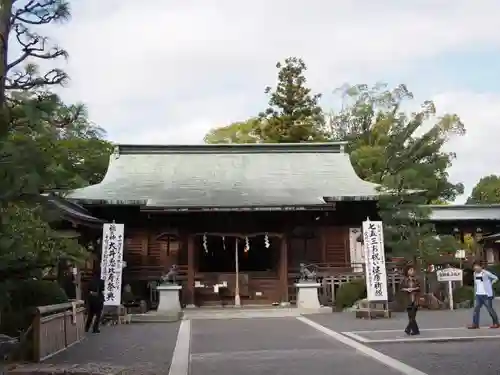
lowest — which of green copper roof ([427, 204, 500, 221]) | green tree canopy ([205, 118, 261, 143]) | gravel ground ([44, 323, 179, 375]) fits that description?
gravel ground ([44, 323, 179, 375])

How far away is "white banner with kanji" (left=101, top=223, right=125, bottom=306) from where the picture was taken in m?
18.6

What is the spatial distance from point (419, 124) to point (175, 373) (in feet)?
117

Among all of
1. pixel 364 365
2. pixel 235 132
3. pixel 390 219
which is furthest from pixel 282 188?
pixel 235 132

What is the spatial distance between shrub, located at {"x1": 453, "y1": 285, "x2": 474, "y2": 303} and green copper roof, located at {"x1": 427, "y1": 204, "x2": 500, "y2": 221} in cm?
921

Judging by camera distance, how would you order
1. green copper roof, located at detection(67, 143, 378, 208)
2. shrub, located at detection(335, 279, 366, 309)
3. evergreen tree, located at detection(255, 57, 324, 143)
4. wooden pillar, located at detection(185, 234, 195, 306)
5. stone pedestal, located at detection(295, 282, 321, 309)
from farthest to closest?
1. evergreen tree, located at detection(255, 57, 324, 143)
2. green copper roof, located at detection(67, 143, 378, 208)
3. wooden pillar, located at detection(185, 234, 195, 306)
4. stone pedestal, located at detection(295, 282, 321, 309)
5. shrub, located at detection(335, 279, 366, 309)

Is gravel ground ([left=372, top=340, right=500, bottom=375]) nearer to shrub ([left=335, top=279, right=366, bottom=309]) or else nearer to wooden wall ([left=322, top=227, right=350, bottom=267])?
shrub ([left=335, top=279, right=366, bottom=309])

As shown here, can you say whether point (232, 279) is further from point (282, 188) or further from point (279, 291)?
point (282, 188)

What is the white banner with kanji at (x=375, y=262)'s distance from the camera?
1859cm

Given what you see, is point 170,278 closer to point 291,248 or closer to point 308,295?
point 308,295

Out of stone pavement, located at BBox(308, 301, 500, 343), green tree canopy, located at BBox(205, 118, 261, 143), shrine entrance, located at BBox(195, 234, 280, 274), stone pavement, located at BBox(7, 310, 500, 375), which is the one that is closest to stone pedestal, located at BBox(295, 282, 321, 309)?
stone pavement, located at BBox(308, 301, 500, 343)

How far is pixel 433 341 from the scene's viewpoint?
38.6 feet

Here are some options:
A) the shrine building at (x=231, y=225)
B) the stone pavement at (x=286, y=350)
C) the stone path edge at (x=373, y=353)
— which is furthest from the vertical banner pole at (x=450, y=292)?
the stone path edge at (x=373, y=353)

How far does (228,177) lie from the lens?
28047mm

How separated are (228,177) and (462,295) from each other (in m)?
11.4
